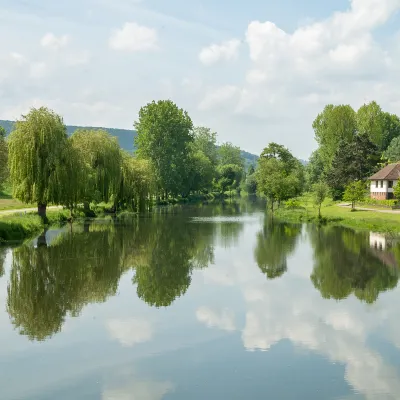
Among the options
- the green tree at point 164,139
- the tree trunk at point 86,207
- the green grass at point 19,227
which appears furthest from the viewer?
the green tree at point 164,139

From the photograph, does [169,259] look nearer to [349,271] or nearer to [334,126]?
[349,271]

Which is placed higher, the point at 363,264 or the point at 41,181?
the point at 41,181

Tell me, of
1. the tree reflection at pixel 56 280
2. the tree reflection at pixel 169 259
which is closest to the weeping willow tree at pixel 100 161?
the tree reflection at pixel 169 259

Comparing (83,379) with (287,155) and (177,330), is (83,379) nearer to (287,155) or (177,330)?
(177,330)

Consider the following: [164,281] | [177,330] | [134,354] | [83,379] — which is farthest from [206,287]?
[83,379]

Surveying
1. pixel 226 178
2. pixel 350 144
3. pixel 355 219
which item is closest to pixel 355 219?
pixel 355 219

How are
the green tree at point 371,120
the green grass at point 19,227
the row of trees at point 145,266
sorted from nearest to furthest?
the row of trees at point 145,266 < the green grass at point 19,227 < the green tree at point 371,120

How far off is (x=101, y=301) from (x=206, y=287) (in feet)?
15.1

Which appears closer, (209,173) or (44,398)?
(44,398)

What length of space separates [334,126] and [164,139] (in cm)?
3269

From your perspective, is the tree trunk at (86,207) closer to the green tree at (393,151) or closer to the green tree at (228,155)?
the green tree at (393,151)

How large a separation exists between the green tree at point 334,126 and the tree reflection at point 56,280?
6844 centimetres

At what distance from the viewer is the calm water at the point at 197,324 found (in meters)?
11.5

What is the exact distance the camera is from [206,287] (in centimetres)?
2159
